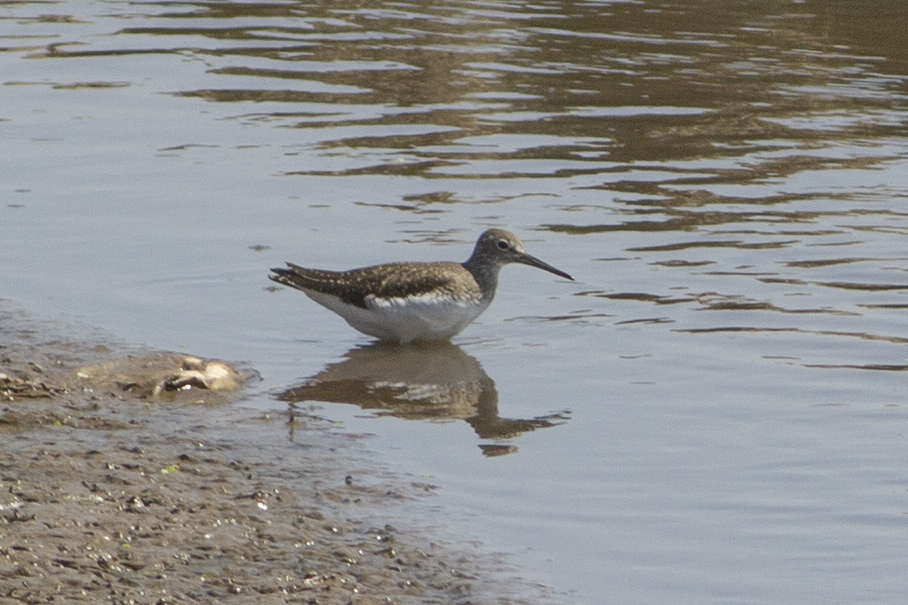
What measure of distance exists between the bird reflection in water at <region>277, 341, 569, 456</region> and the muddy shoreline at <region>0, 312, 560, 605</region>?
602 mm

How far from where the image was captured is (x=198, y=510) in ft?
22.0

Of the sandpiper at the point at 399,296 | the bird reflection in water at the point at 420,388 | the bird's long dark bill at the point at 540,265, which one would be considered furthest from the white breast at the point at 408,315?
the bird's long dark bill at the point at 540,265

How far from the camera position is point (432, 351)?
10703 mm

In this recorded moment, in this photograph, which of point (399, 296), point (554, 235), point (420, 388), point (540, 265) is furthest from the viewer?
point (554, 235)

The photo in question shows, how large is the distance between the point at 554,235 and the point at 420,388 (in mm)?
3362

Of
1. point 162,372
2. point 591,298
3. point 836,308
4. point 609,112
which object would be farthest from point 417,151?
point 162,372

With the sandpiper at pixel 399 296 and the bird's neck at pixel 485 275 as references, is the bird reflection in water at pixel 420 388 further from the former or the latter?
the bird's neck at pixel 485 275

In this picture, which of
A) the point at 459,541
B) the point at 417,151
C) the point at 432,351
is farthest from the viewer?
the point at 417,151

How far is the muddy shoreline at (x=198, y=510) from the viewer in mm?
5941

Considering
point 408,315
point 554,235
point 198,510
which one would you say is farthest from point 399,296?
point 198,510

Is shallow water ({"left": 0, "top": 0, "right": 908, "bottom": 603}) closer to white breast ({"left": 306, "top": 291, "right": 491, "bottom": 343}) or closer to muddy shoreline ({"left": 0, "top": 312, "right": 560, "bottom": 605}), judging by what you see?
white breast ({"left": 306, "top": 291, "right": 491, "bottom": 343})

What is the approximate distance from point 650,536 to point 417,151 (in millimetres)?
8544

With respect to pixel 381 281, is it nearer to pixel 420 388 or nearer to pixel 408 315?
pixel 408 315

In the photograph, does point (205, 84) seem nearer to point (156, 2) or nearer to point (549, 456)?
point (156, 2)
